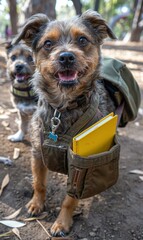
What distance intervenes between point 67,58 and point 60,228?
5.76 ft

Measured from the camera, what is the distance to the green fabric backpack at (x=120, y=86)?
3537 mm

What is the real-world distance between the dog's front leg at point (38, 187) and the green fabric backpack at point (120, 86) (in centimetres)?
127

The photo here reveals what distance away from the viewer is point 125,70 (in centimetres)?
404

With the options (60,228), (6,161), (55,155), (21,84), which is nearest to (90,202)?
(60,228)

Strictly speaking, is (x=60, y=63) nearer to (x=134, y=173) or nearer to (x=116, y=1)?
(x=134, y=173)

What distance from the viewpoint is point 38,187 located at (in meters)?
3.34

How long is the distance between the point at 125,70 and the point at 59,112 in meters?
1.51

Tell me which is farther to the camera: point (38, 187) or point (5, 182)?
point (5, 182)

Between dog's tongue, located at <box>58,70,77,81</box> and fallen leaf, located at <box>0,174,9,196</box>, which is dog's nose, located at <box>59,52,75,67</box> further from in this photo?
fallen leaf, located at <box>0,174,9,196</box>

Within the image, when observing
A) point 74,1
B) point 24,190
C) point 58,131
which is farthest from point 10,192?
point 74,1

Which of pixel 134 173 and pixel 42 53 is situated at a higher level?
pixel 42 53

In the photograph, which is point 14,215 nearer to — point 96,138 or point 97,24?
point 96,138

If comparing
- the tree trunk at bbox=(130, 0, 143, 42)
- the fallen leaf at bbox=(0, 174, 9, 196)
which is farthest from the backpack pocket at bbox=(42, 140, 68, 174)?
the tree trunk at bbox=(130, 0, 143, 42)

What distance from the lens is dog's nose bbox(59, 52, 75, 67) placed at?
274 cm
